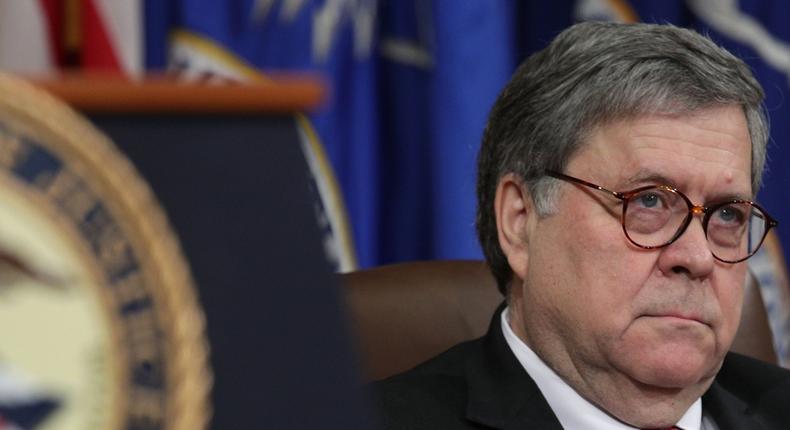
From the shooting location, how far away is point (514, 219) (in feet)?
5.94

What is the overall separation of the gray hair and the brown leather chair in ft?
0.91

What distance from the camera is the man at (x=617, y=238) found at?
1.66m

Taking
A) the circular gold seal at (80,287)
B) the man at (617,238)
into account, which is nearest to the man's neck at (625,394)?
the man at (617,238)

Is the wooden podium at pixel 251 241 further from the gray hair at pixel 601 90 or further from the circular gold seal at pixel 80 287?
the gray hair at pixel 601 90

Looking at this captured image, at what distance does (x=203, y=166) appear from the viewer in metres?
0.70

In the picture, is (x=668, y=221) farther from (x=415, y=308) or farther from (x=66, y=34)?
(x=66, y=34)

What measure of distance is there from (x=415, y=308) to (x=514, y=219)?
26 cm

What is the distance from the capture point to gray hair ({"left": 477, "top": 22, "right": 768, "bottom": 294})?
167 cm

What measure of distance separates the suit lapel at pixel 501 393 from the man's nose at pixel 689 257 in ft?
0.81

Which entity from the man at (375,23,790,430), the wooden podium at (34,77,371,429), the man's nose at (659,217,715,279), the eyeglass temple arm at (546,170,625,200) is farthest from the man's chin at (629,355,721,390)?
the wooden podium at (34,77,371,429)

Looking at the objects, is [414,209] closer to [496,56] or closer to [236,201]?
[496,56]

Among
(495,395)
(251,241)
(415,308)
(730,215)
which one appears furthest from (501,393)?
(251,241)

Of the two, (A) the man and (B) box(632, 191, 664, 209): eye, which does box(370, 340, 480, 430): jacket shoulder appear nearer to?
(A) the man

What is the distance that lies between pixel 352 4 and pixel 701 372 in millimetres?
1267
